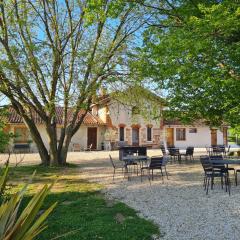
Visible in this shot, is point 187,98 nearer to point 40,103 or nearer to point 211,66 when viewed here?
point 211,66

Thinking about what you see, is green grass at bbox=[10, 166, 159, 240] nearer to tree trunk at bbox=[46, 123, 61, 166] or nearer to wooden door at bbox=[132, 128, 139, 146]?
tree trunk at bbox=[46, 123, 61, 166]

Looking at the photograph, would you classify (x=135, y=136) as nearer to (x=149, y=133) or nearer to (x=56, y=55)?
(x=149, y=133)

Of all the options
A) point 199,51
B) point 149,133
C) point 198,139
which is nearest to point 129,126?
point 149,133

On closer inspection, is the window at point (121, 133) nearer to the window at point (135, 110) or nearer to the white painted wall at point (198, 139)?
the white painted wall at point (198, 139)

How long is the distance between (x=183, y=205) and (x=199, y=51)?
4119 mm

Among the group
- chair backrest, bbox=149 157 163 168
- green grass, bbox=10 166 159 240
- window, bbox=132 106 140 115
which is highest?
window, bbox=132 106 140 115

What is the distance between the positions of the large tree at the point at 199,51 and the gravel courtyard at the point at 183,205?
309 centimetres

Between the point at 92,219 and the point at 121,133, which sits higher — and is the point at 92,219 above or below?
below

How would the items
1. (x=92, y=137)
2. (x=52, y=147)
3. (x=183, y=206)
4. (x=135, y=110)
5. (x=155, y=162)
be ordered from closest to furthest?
1. (x=183, y=206)
2. (x=155, y=162)
3. (x=52, y=147)
4. (x=135, y=110)
5. (x=92, y=137)

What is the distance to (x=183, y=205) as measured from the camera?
26.2 ft

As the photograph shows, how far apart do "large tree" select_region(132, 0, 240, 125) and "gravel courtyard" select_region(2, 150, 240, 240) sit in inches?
122

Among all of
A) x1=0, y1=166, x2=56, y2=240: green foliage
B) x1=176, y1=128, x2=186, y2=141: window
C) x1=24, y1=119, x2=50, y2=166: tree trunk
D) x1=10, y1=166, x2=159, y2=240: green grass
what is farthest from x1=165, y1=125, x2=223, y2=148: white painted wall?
x1=0, y1=166, x2=56, y2=240: green foliage

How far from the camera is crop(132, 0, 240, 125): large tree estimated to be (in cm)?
889

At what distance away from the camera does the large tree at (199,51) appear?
29.2 feet
